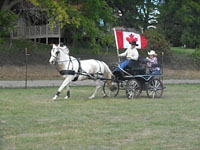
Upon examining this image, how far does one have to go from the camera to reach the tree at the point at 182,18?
42.7 m

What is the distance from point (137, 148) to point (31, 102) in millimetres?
7455

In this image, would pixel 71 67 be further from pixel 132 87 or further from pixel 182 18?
pixel 182 18

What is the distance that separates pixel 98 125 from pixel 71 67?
5.86 m

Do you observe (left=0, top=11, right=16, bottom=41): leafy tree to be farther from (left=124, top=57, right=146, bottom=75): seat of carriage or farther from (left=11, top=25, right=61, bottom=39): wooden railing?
(left=124, top=57, right=146, bottom=75): seat of carriage

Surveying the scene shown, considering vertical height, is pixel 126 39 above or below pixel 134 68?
above

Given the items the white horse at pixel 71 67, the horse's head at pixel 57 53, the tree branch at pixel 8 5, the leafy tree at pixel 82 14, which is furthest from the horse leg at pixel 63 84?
the tree branch at pixel 8 5

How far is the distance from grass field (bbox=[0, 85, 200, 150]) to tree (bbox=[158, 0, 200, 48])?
3021 centimetres

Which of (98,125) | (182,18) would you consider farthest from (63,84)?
(182,18)

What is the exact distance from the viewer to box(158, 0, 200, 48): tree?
4269cm

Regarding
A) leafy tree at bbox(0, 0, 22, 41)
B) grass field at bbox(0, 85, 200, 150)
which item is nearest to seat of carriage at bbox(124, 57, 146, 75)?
grass field at bbox(0, 85, 200, 150)

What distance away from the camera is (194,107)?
13.0 metres

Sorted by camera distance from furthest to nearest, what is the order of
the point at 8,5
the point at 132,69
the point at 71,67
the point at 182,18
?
1. the point at 182,18
2. the point at 8,5
3. the point at 132,69
4. the point at 71,67

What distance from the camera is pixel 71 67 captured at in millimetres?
15180

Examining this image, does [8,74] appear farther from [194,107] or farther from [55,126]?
[55,126]
